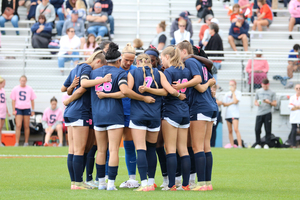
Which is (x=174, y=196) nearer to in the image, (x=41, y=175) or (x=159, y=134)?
(x=159, y=134)

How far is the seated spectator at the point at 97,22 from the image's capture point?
58.5 feet

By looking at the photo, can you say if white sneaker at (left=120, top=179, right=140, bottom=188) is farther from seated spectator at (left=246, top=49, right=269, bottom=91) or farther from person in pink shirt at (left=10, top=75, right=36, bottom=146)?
seated spectator at (left=246, top=49, right=269, bottom=91)

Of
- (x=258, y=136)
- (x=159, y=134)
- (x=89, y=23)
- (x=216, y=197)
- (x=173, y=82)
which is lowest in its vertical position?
(x=258, y=136)

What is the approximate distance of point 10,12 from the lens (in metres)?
19.5

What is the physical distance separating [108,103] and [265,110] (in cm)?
993

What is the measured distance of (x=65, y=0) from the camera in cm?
2061

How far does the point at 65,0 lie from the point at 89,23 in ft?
10.7

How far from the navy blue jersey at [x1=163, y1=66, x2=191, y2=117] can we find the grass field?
106 cm

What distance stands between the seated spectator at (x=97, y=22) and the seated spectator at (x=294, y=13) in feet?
27.1

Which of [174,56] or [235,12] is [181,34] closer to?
Result: [235,12]

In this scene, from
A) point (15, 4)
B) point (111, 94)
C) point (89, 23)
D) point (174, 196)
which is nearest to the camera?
point (174, 196)

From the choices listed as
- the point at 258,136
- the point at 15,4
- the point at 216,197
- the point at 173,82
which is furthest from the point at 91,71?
the point at 15,4

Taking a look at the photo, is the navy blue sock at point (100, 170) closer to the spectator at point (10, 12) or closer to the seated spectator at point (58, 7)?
the seated spectator at point (58, 7)

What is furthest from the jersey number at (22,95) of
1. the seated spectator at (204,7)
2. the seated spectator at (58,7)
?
the seated spectator at (204,7)
